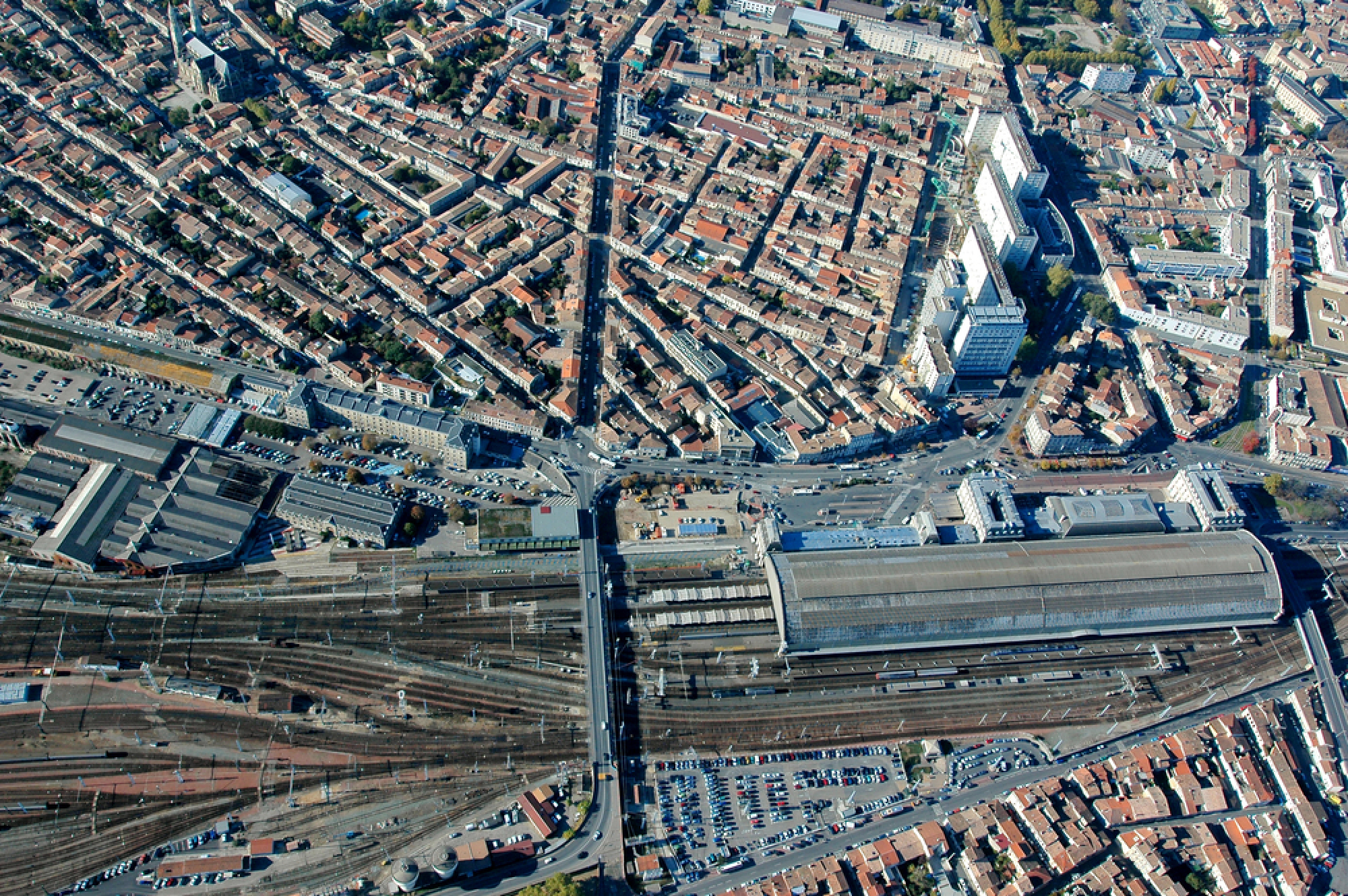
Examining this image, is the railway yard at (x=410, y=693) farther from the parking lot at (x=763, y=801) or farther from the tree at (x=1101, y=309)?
the tree at (x=1101, y=309)

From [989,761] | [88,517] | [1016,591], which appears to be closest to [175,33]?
[88,517]

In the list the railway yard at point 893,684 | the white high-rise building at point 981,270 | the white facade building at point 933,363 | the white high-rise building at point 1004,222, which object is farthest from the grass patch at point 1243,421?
the white facade building at point 933,363

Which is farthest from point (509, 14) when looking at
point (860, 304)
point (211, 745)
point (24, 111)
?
point (211, 745)

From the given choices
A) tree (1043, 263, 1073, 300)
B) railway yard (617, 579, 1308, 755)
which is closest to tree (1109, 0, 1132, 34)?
tree (1043, 263, 1073, 300)

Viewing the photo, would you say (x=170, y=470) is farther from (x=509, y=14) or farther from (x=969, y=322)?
(x=509, y=14)

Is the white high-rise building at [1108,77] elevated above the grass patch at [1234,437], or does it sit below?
above

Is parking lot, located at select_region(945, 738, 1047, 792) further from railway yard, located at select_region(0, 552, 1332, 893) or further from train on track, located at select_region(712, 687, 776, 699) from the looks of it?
train on track, located at select_region(712, 687, 776, 699)
